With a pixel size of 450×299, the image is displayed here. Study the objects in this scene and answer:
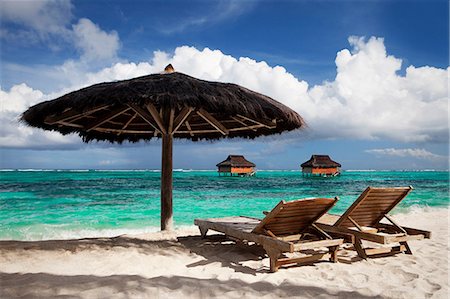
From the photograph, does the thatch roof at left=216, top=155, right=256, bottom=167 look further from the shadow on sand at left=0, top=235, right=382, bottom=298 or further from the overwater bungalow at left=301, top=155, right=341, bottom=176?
the shadow on sand at left=0, top=235, right=382, bottom=298

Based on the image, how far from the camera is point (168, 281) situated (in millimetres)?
2895

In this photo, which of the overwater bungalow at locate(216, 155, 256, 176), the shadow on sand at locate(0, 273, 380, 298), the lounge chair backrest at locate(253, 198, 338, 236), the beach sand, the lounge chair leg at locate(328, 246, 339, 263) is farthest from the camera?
the overwater bungalow at locate(216, 155, 256, 176)

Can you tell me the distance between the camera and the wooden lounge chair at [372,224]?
11.9ft

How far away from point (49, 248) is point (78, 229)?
5.71m

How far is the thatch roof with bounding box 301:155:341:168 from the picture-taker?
130ft

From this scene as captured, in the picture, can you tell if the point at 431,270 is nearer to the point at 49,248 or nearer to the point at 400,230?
the point at 400,230

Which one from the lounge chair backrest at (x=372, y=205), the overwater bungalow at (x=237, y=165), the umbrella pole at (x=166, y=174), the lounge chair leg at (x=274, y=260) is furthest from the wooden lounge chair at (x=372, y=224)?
the overwater bungalow at (x=237, y=165)

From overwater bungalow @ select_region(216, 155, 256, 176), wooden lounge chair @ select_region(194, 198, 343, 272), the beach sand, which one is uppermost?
overwater bungalow @ select_region(216, 155, 256, 176)

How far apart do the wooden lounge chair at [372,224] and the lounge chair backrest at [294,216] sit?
359 mm

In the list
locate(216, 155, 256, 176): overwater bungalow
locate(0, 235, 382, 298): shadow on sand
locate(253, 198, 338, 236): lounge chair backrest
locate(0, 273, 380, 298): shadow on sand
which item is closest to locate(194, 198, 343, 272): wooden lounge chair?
locate(253, 198, 338, 236): lounge chair backrest

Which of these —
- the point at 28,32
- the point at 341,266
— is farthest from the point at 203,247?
the point at 28,32

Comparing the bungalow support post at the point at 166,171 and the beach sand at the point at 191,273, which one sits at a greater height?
the bungalow support post at the point at 166,171

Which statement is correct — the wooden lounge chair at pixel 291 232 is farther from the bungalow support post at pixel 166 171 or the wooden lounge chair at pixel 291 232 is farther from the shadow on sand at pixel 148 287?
the bungalow support post at pixel 166 171

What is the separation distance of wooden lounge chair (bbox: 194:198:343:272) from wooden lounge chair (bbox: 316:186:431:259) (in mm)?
278
